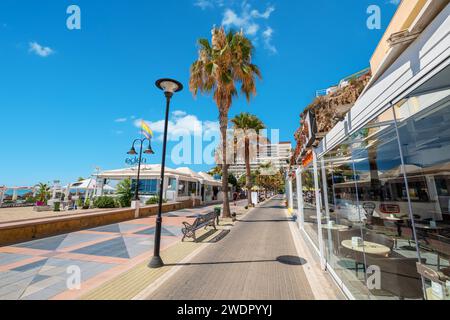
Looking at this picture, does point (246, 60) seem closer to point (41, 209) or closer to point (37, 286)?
point (37, 286)

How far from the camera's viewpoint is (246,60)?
13.6 meters

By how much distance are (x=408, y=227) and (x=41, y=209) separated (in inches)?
877

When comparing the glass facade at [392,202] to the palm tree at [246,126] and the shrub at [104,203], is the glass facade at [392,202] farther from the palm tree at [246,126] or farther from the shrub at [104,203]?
the palm tree at [246,126]

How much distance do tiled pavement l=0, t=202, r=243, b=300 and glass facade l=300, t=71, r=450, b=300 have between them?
5.52m

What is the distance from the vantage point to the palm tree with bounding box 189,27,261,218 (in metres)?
12.5

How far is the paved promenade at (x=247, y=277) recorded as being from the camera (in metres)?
3.70

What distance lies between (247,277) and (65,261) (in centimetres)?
502

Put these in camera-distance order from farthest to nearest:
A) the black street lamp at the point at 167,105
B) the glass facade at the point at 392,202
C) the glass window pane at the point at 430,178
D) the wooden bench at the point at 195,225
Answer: the wooden bench at the point at 195,225
the black street lamp at the point at 167,105
the glass window pane at the point at 430,178
the glass facade at the point at 392,202

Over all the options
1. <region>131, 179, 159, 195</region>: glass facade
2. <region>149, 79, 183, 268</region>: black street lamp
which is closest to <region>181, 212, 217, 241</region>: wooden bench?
<region>149, 79, 183, 268</region>: black street lamp

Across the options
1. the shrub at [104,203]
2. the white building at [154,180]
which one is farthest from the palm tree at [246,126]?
the shrub at [104,203]

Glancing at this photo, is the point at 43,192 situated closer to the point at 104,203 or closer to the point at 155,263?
the point at 104,203

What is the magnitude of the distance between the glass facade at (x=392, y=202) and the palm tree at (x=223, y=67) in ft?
29.5
